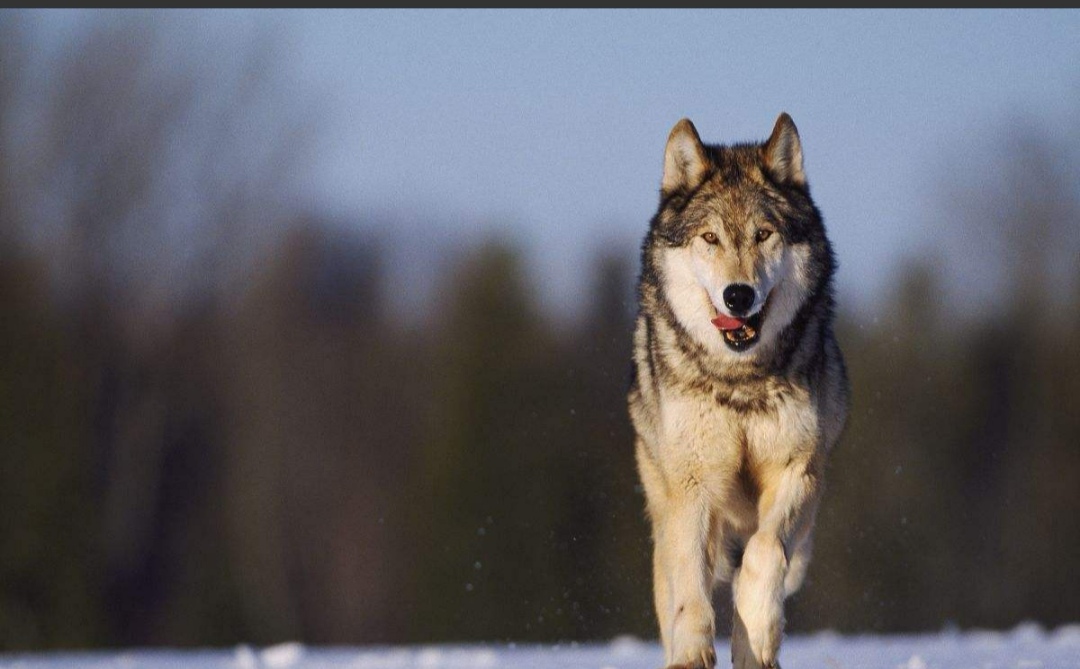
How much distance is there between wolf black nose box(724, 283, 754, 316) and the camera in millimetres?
5594

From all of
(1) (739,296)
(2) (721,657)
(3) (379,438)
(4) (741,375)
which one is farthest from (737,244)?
(3) (379,438)

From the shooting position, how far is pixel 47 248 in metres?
33.6

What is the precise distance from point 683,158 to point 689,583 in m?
1.76

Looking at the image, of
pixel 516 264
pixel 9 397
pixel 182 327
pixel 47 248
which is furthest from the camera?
pixel 182 327

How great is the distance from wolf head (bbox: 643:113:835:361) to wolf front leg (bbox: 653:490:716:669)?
0.65m

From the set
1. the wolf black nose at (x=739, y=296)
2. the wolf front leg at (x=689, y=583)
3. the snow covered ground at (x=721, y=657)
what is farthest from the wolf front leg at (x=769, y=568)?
the snow covered ground at (x=721, y=657)

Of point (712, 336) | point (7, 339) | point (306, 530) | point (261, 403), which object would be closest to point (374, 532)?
point (306, 530)

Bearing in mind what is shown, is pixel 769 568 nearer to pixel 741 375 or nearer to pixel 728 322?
pixel 741 375

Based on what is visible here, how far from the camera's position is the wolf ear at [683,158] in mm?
6145

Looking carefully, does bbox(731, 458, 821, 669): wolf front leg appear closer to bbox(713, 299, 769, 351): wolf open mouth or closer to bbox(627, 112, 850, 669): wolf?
bbox(627, 112, 850, 669): wolf

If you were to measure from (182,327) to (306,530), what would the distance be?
20.6ft

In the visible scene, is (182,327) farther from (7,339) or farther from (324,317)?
(7,339)

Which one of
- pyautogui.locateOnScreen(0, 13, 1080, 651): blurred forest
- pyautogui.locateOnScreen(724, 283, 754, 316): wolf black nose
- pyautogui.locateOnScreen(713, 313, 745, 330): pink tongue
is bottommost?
pyautogui.locateOnScreen(0, 13, 1080, 651): blurred forest

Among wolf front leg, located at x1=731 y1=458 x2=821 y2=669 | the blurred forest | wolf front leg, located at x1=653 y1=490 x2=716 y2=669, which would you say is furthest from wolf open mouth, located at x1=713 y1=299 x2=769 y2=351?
the blurred forest
